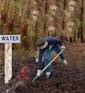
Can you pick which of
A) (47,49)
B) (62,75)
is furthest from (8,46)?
(62,75)

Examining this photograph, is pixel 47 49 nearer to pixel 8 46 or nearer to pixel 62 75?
pixel 62 75

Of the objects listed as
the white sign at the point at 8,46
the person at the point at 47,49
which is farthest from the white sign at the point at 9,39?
the person at the point at 47,49

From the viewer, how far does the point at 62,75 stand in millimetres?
9836

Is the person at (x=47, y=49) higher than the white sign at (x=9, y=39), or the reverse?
the white sign at (x=9, y=39)

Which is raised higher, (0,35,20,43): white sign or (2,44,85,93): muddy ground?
(0,35,20,43): white sign

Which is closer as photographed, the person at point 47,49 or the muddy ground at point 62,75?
the muddy ground at point 62,75

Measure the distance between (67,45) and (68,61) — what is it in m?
1.62

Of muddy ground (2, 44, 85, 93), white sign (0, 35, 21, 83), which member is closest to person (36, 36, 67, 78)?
muddy ground (2, 44, 85, 93)

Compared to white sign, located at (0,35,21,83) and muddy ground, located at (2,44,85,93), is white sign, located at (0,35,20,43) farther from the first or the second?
muddy ground, located at (2,44,85,93)

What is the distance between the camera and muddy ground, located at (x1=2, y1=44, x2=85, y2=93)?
28.7 ft

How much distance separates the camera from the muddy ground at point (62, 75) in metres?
8.76

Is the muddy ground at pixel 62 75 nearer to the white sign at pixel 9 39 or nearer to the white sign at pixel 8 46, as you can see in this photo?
the white sign at pixel 8 46

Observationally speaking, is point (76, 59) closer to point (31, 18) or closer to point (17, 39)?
point (31, 18)

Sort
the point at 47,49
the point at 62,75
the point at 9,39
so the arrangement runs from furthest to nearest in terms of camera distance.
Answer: the point at 62,75, the point at 47,49, the point at 9,39
